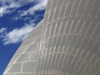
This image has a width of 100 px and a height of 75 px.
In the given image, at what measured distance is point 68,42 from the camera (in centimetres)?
675

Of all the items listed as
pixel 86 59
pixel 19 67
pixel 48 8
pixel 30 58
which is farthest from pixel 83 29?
pixel 19 67

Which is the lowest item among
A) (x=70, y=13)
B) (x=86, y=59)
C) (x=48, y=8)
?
(x=86, y=59)

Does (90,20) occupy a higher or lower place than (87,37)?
higher

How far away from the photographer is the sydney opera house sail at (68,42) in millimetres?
5711

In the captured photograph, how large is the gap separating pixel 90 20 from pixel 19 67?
16.8ft

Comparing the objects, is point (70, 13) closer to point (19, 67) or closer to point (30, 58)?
point (30, 58)

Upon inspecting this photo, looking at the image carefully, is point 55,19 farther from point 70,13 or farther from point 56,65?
point 56,65

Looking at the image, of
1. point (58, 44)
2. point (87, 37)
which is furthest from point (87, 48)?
point (58, 44)

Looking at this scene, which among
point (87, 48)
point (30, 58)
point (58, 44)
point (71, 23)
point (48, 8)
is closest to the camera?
point (87, 48)

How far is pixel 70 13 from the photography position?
6.88 metres

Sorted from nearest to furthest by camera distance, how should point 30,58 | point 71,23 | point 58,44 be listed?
1. point 71,23
2. point 58,44
3. point 30,58

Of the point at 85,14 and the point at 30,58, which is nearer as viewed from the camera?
the point at 85,14

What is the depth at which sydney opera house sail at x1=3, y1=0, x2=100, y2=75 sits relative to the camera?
571cm

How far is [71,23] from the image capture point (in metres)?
6.71
